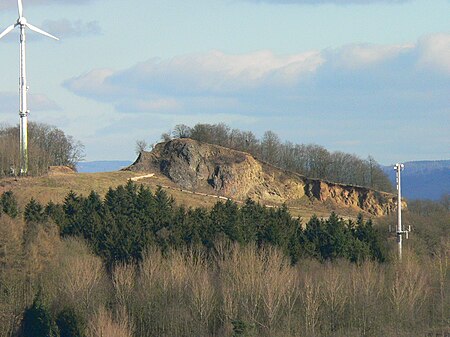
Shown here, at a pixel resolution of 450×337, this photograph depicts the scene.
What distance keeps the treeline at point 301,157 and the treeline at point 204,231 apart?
66.2 metres

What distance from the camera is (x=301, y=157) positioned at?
154 m

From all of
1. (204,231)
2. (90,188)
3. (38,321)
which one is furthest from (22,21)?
(38,321)

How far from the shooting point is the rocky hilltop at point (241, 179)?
132500 mm

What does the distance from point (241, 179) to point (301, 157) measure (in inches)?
853

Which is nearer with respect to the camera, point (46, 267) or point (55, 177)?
point (46, 267)

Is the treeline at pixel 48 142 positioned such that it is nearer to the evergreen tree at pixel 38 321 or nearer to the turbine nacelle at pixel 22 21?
the turbine nacelle at pixel 22 21

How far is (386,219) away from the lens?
3760 inches

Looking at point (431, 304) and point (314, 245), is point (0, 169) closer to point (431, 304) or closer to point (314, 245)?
point (314, 245)

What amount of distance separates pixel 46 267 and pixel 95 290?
5889 millimetres

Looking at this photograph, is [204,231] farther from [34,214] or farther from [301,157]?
[301,157]

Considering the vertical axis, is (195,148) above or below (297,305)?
above

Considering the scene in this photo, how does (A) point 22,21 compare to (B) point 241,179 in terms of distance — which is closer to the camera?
(A) point 22,21

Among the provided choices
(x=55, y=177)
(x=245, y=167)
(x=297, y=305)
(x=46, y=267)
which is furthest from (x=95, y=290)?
(x=245, y=167)

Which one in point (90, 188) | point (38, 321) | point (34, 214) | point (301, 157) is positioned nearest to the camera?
point (38, 321)
